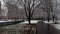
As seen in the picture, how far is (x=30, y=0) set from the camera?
6742 mm

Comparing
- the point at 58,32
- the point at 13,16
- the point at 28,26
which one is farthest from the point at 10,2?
the point at 58,32

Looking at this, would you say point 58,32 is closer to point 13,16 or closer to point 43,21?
point 43,21

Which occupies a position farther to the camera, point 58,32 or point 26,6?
point 26,6

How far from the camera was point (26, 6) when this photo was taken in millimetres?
6625

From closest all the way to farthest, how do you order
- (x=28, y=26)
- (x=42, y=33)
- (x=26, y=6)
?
(x=42, y=33)
(x=28, y=26)
(x=26, y=6)

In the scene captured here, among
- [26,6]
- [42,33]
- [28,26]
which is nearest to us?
[42,33]

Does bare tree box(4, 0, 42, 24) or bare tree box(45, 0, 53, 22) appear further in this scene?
bare tree box(4, 0, 42, 24)

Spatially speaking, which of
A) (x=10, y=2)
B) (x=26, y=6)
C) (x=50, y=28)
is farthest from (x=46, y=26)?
(x=10, y=2)

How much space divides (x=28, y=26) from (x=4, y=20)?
1244 mm

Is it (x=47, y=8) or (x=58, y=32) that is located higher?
(x=47, y=8)

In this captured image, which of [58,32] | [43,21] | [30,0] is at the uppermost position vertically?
[30,0]

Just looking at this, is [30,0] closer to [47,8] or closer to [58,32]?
[47,8]

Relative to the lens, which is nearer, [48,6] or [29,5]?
[48,6]

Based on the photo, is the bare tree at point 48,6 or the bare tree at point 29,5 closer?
the bare tree at point 48,6
